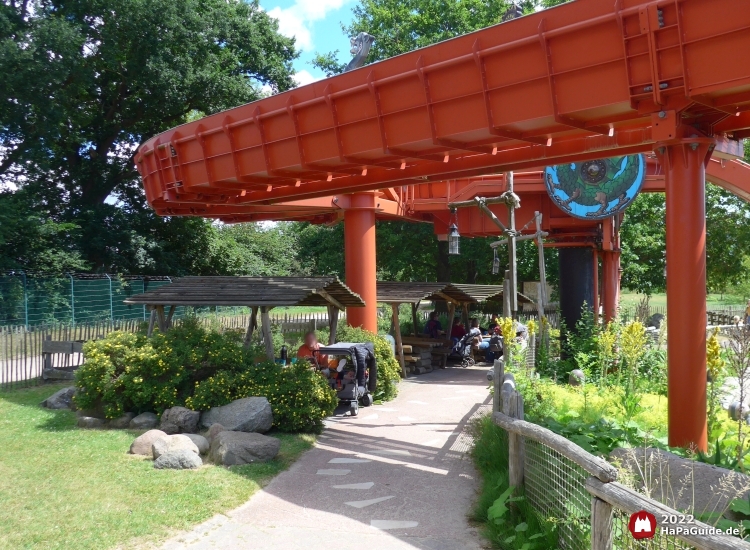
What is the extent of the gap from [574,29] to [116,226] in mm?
25389

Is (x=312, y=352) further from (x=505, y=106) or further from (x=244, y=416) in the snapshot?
(x=505, y=106)

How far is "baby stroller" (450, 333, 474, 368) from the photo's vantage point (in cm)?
2008

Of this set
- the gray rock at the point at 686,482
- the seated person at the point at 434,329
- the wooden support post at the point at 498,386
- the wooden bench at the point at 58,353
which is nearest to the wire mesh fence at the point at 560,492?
the gray rock at the point at 686,482

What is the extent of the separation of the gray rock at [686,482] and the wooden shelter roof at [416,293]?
12.0 meters

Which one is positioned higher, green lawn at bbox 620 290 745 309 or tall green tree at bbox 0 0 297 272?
tall green tree at bbox 0 0 297 272

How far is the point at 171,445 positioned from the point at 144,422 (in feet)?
7.69

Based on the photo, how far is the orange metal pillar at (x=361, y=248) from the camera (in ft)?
55.1

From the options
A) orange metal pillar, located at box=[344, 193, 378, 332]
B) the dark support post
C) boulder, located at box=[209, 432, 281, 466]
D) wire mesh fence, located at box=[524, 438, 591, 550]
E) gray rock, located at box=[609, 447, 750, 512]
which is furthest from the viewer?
orange metal pillar, located at box=[344, 193, 378, 332]

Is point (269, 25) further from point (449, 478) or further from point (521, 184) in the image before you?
point (449, 478)

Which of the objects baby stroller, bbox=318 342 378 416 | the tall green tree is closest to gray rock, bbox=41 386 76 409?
baby stroller, bbox=318 342 378 416

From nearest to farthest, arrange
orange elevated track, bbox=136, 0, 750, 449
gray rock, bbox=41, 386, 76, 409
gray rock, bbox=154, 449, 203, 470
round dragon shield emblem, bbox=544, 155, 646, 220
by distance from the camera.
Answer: orange elevated track, bbox=136, 0, 750, 449 → gray rock, bbox=154, 449, 203, 470 → gray rock, bbox=41, 386, 76, 409 → round dragon shield emblem, bbox=544, 155, 646, 220

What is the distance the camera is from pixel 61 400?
1291 centimetres

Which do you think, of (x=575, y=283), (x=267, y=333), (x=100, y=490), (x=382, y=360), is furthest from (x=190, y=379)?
(x=575, y=283)

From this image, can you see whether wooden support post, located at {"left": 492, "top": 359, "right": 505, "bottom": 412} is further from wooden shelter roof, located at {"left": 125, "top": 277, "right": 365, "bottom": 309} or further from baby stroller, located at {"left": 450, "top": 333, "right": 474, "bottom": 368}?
baby stroller, located at {"left": 450, "top": 333, "right": 474, "bottom": 368}
